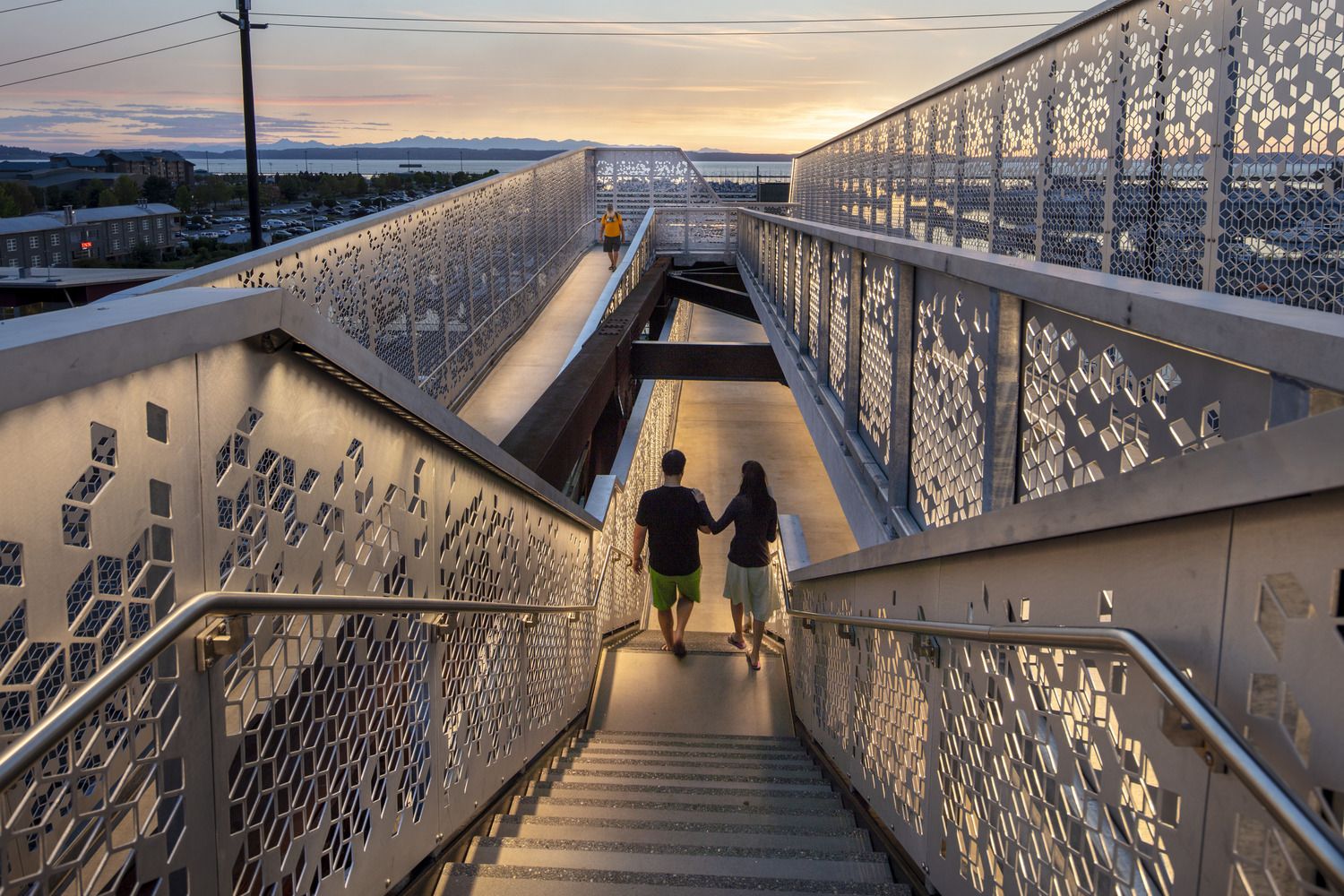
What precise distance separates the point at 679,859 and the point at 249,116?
55.9ft

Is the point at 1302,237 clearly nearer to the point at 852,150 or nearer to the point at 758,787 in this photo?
the point at 758,787

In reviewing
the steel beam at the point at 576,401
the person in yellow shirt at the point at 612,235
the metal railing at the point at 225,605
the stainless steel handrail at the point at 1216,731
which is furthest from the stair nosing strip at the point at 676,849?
the person in yellow shirt at the point at 612,235

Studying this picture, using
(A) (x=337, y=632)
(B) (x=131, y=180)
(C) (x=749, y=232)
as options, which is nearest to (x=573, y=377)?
(A) (x=337, y=632)

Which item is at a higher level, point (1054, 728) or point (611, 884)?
point (1054, 728)

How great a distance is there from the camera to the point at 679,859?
11.9 feet

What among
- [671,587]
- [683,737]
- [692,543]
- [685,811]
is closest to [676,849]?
[685,811]

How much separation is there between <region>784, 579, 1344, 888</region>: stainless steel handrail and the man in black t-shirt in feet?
18.3

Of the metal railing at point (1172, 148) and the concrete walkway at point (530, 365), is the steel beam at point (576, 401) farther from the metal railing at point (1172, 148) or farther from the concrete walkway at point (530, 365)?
the metal railing at point (1172, 148)

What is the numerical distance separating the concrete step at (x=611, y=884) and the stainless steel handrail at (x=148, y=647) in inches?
40.9

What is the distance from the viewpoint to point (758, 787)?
4945 mm

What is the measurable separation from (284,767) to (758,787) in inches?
118

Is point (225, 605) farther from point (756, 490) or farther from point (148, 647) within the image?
point (756, 490)

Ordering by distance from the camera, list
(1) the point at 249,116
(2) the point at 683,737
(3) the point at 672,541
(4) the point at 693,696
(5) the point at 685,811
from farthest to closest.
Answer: (1) the point at 249,116, (3) the point at 672,541, (4) the point at 693,696, (2) the point at 683,737, (5) the point at 685,811

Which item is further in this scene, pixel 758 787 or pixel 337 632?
pixel 758 787
